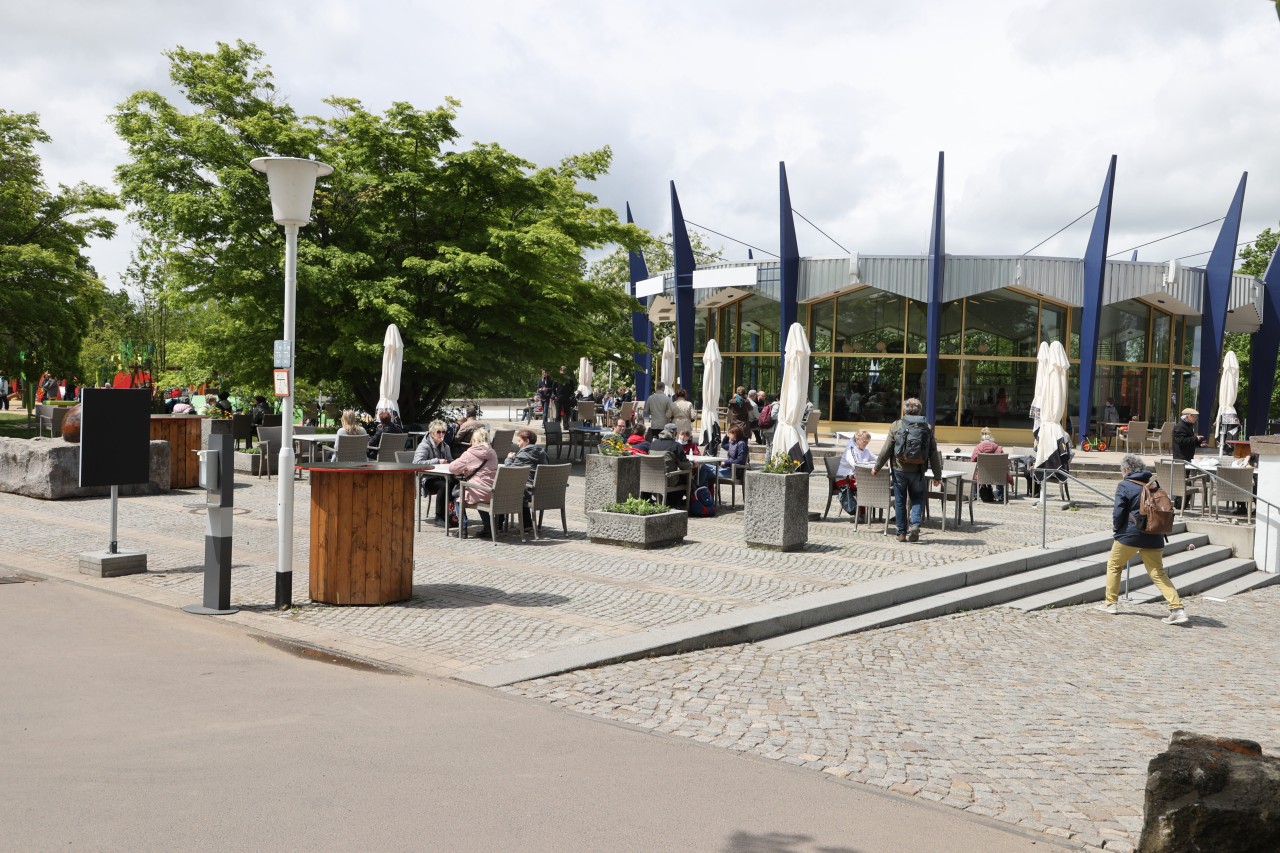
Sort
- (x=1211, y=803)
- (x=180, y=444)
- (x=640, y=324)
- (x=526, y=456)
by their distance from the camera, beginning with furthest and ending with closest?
(x=640, y=324) → (x=180, y=444) → (x=526, y=456) → (x=1211, y=803)

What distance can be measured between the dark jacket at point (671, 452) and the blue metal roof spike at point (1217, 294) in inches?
939

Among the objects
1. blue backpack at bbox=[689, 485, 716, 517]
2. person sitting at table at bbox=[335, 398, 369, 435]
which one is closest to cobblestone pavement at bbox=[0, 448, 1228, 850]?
blue backpack at bbox=[689, 485, 716, 517]

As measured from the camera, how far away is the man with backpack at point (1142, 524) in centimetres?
1010

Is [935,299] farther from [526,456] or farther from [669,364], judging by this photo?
[526,456]

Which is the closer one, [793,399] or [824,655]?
[824,655]

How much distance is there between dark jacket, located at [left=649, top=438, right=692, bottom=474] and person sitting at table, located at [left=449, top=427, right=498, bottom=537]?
2.49 metres

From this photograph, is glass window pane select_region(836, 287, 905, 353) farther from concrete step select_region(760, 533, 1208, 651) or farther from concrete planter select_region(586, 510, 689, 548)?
concrete planter select_region(586, 510, 689, 548)

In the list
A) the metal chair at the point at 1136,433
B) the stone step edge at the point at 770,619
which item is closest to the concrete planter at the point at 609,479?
the stone step edge at the point at 770,619

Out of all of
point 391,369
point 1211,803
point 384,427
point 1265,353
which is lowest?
point 1211,803

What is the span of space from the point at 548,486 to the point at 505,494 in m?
0.64

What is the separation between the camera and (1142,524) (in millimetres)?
10156

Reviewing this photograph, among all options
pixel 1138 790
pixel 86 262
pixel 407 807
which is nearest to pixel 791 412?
pixel 1138 790

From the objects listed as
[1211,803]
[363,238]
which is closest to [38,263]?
[363,238]

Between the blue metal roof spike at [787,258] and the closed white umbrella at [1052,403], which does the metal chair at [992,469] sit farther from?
the blue metal roof spike at [787,258]
